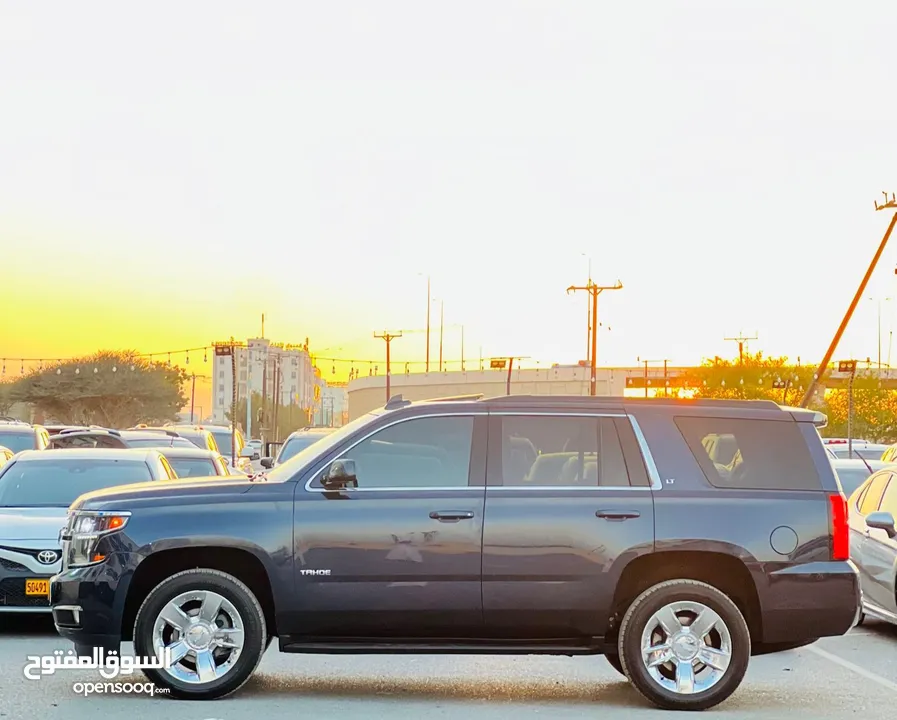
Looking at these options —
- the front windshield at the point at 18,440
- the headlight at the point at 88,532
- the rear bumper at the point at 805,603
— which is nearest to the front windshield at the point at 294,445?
the front windshield at the point at 18,440

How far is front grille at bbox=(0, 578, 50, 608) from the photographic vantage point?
40.1 ft

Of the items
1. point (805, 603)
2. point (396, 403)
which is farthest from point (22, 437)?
point (805, 603)

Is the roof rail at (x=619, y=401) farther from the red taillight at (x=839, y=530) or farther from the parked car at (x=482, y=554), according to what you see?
the red taillight at (x=839, y=530)

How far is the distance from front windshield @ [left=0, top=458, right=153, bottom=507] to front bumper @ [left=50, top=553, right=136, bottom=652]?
16.0 feet

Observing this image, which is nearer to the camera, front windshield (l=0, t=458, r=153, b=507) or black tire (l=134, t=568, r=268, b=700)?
black tire (l=134, t=568, r=268, b=700)

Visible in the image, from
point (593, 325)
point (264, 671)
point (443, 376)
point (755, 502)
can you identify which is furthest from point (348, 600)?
point (443, 376)

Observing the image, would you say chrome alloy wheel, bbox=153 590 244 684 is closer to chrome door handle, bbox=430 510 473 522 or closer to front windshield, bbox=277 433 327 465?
chrome door handle, bbox=430 510 473 522

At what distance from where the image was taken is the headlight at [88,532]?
9.13m

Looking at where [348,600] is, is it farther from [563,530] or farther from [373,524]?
[563,530]

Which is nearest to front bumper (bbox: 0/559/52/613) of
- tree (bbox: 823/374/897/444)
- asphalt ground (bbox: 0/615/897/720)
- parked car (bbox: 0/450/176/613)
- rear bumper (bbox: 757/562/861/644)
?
parked car (bbox: 0/450/176/613)

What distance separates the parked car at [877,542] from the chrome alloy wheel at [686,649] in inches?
157

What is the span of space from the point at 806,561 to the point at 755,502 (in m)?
0.49

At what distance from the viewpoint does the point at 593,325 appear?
264 feet

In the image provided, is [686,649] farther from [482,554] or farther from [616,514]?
[482,554]
